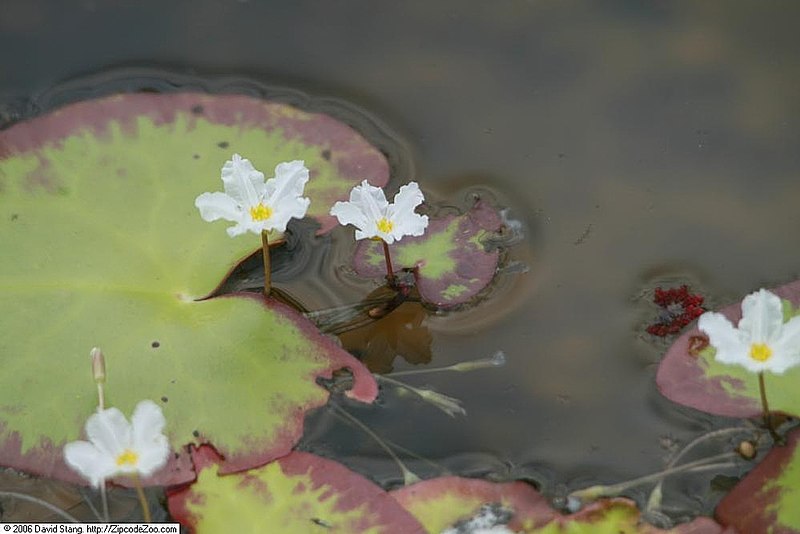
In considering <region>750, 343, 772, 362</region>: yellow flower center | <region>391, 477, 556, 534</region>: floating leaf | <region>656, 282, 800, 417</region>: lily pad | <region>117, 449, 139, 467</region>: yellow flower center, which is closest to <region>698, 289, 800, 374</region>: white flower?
<region>750, 343, 772, 362</region>: yellow flower center

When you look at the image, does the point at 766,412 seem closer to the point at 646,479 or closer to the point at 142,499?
the point at 646,479

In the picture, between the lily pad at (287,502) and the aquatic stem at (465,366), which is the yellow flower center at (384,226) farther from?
the lily pad at (287,502)

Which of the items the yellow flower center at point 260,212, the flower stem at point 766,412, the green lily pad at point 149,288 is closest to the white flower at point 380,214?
the yellow flower center at point 260,212

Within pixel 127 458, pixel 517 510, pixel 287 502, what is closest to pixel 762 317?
pixel 517 510

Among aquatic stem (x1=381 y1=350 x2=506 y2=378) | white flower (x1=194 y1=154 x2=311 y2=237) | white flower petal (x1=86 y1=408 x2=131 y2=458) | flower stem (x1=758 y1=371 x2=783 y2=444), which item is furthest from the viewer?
aquatic stem (x1=381 y1=350 x2=506 y2=378)

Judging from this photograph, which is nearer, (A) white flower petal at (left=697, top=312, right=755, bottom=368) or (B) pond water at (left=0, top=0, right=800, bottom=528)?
(A) white flower petal at (left=697, top=312, right=755, bottom=368)

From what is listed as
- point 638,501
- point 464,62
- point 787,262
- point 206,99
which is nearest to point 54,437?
point 206,99

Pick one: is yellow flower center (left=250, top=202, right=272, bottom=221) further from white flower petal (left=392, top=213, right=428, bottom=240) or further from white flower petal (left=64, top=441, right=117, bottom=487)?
white flower petal (left=64, top=441, right=117, bottom=487)

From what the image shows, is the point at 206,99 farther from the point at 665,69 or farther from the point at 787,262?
the point at 787,262
